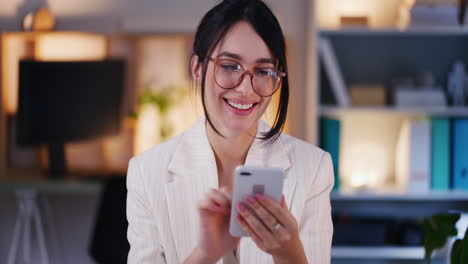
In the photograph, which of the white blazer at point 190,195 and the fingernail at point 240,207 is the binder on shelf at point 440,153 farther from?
the fingernail at point 240,207

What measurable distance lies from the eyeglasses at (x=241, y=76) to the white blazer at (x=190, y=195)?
0.20m

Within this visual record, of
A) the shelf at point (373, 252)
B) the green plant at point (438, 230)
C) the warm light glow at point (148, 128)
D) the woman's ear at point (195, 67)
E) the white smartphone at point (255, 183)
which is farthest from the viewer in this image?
the warm light glow at point (148, 128)

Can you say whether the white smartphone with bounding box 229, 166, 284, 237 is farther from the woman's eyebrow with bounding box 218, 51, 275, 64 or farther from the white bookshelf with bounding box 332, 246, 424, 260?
the white bookshelf with bounding box 332, 246, 424, 260

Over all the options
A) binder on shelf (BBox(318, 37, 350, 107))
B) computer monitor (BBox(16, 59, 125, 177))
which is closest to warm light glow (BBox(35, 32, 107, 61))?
computer monitor (BBox(16, 59, 125, 177))

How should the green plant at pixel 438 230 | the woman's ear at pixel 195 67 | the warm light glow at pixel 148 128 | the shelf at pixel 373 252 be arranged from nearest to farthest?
the green plant at pixel 438 230
the woman's ear at pixel 195 67
the shelf at pixel 373 252
the warm light glow at pixel 148 128

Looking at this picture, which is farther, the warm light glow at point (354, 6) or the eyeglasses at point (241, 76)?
the warm light glow at point (354, 6)

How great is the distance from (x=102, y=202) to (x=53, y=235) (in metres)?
1.09

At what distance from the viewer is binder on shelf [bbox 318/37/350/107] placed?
10.3 ft

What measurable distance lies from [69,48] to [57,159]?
67 centimetres

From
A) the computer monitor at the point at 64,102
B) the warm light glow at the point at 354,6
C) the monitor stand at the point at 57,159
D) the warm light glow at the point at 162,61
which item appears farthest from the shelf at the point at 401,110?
the monitor stand at the point at 57,159

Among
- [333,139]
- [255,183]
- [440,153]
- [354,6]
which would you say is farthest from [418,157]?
[255,183]

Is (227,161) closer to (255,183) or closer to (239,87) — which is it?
(239,87)

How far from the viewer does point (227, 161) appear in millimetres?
1555

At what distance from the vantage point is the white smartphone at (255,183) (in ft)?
3.70
